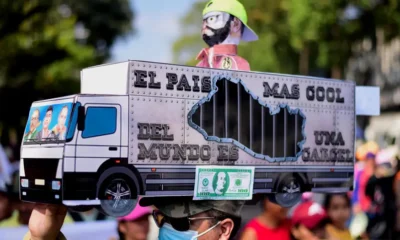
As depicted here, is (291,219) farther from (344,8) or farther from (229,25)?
(344,8)

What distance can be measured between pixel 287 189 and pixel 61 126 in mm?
1231

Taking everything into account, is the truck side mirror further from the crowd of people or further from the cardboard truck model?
the crowd of people

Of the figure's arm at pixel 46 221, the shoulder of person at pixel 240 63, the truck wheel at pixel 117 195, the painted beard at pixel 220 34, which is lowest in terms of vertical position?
the figure's arm at pixel 46 221

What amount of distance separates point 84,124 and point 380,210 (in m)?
9.22

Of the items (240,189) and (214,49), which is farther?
(214,49)

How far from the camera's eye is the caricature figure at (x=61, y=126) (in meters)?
3.23

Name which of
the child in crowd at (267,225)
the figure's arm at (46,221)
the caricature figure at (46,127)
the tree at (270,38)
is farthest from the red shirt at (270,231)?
the tree at (270,38)

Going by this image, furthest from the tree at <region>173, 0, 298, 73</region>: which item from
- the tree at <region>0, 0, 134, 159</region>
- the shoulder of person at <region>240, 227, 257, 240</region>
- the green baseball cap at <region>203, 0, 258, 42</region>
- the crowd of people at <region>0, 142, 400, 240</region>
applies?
the green baseball cap at <region>203, 0, 258, 42</region>

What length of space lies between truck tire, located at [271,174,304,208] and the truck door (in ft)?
3.05

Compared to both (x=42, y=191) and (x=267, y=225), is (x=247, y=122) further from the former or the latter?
(x=267, y=225)

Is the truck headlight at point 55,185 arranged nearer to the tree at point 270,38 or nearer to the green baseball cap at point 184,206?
the green baseball cap at point 184,206

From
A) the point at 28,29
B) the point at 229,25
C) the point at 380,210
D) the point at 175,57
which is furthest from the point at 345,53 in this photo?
the point at 175,57

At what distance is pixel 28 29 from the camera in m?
29.1

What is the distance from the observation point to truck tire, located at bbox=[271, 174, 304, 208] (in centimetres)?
388
